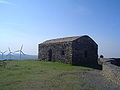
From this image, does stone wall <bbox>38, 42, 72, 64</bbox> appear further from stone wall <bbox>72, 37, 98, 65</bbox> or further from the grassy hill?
the grassy hill

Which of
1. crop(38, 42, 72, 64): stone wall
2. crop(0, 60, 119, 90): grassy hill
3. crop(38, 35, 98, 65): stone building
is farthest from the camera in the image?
crop(38, 42, 72, 64): stone wall

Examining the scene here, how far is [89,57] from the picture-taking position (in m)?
34.9

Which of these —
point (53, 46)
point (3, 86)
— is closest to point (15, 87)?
point (3, 86)

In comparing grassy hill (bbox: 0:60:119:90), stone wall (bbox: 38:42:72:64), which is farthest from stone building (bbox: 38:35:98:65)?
grassy hill (bbox: 0:60:119:90)

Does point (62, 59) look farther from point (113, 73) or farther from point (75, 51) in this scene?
point (113, 73)

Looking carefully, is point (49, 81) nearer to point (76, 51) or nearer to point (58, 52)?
point (76, 51)

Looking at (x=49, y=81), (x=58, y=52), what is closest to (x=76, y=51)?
(x=58, y=52)

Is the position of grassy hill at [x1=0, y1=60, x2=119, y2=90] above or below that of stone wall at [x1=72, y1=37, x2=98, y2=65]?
below

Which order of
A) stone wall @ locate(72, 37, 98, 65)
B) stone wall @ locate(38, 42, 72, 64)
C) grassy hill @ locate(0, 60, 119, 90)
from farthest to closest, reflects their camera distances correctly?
stone wall @ locate(38, 42, 72, 64), stone wall @ locate(72, 37, 98, 65), grassy hill @ locate(0, 60, 119, 90)

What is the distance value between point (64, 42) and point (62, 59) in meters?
3.01

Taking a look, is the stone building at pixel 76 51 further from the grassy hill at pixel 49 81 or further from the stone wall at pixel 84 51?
the grassy hill at pixel 49 81

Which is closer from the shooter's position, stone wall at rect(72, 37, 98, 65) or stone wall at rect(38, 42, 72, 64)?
stone wall at rect(72, 37, 98, 65)

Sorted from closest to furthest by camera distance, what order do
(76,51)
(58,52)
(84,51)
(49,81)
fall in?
(49,81)
(76,51)
(84,51)
(58,52)

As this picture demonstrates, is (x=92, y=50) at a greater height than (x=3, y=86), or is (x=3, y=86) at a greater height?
(x=92, y=50)
